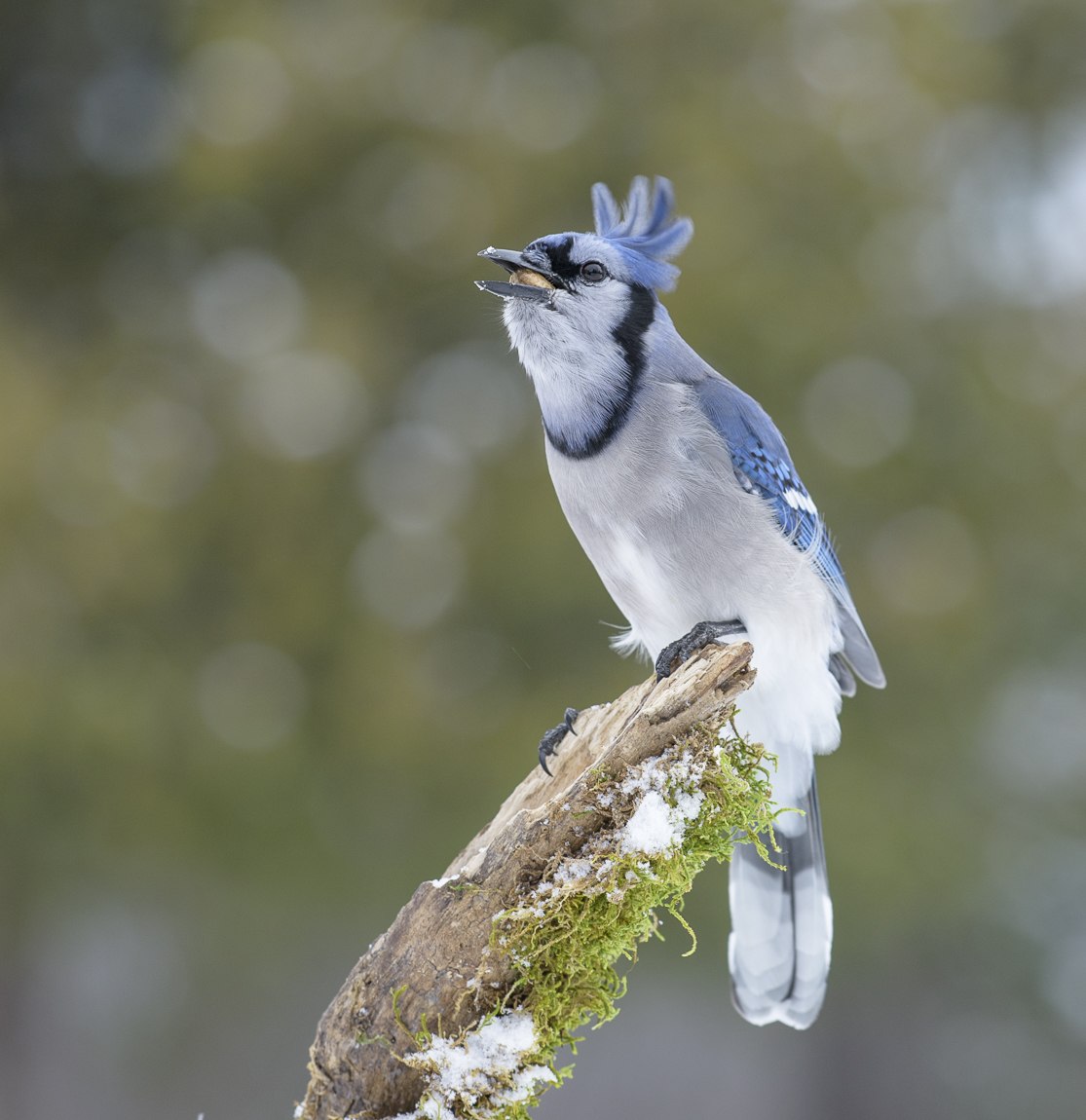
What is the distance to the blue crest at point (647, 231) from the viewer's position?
2.29m

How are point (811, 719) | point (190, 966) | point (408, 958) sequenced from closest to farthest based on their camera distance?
point (408, 958) → point (811, 719) → point (190, 966)

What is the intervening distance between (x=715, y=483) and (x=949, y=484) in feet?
9.49

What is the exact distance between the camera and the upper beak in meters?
2.12

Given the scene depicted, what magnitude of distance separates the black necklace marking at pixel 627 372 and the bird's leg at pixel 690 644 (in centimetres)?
36

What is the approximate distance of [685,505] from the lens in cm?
214

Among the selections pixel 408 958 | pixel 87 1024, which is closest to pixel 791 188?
pixel 408 958

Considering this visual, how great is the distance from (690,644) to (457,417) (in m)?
2.80

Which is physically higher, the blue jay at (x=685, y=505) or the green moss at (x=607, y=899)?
the blue jay at (x=685, y=505)

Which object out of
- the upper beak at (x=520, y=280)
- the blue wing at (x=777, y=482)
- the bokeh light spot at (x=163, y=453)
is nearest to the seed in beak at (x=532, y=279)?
the upper beak at (x=520, y=280)

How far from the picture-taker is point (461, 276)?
186 inches

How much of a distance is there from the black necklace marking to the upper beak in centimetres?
15

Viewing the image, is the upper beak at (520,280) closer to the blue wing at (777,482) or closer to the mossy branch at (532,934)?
the blue wing at (777,482)

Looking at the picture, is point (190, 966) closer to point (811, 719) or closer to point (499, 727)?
point (499, 727)

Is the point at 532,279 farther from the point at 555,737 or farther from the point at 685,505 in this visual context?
the point at 555,737
